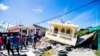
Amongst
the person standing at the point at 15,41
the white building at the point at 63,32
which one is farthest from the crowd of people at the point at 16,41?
the white building at the point at 63,32

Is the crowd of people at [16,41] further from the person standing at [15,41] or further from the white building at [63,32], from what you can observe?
the white building at [63,32]

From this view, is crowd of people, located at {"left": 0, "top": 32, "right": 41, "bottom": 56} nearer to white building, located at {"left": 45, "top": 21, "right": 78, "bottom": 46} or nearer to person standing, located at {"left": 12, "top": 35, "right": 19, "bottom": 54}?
person standing, located at {"left": 12, "top": 35, "right": 19, "bottom": 54}

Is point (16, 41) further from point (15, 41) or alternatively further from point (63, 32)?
point (63, 32)

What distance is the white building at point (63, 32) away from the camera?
411 cm

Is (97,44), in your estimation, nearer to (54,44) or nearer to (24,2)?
(54,44)

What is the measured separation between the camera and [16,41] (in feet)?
13.5

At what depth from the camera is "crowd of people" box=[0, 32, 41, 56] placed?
13.4 feet

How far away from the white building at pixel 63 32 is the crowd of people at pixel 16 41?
0.20m

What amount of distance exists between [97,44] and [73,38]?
58cm

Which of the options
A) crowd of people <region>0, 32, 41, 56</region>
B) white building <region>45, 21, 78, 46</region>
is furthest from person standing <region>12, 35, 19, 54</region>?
white building <region>45, 21, 78, 46</region>

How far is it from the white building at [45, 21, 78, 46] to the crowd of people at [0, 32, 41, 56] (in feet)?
0.67

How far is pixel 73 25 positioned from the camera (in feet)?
13.6

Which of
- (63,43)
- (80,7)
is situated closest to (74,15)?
(80,7)

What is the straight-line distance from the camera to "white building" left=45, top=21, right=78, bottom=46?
4.11 metres
